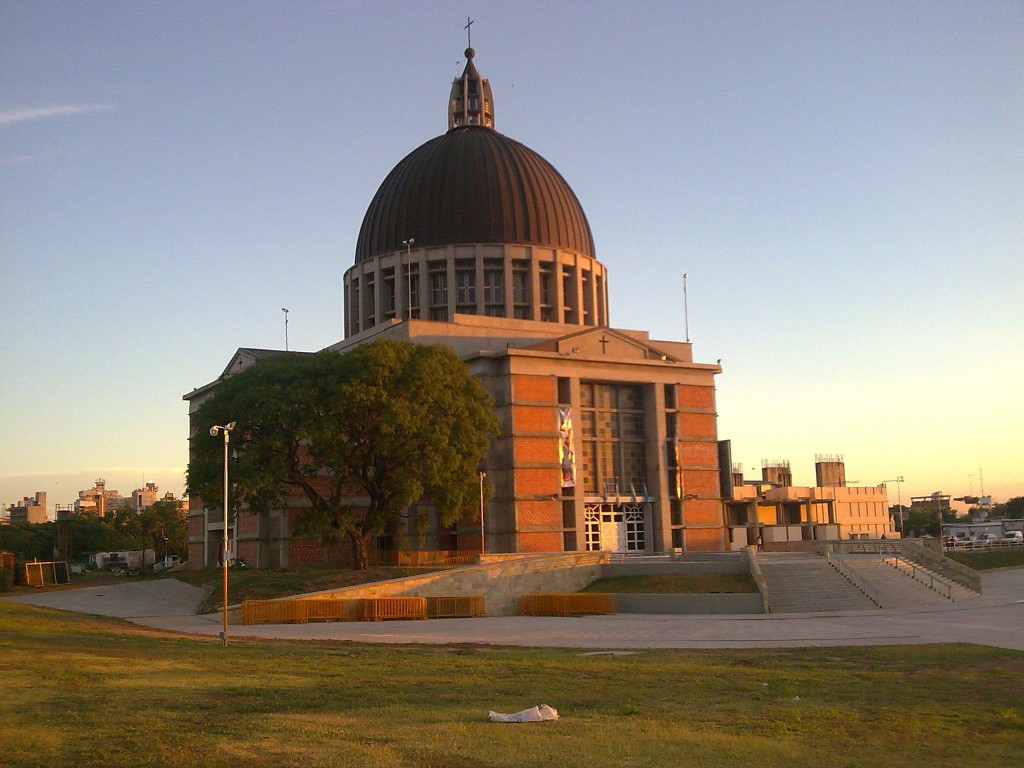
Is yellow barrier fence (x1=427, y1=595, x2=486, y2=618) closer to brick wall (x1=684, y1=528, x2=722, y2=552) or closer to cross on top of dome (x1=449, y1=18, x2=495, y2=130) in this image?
brick wall (x1=684, y1=528, x2=722, y2=552)

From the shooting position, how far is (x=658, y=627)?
147 feet

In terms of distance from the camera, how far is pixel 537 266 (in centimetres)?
9038

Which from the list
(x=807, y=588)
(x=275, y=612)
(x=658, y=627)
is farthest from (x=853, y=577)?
(x=275, y=612)

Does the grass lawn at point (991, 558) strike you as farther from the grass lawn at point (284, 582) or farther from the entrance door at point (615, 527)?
the grass lawn at point (284, 582)

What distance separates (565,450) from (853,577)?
25190mm

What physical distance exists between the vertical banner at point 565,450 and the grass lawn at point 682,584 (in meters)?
15.9

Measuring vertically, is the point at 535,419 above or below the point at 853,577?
above

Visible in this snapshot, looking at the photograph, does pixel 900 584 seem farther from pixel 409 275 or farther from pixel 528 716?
pixel 409 275

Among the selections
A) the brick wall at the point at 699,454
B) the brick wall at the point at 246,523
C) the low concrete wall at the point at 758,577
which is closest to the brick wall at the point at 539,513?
the brick wall at the point at 699,454

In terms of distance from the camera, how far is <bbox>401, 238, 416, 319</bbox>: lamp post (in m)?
88.8

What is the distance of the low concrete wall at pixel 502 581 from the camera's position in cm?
5562

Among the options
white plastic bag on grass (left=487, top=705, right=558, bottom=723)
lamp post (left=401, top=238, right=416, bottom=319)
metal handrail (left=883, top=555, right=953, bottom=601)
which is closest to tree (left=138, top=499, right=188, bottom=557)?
lamp post (left=401, top=238, right=416, bottom=319)

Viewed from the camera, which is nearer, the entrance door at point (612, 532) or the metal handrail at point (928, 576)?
the metal handrail at point (928, 576)

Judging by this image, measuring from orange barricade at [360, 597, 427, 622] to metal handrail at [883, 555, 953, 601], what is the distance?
28235 mm
